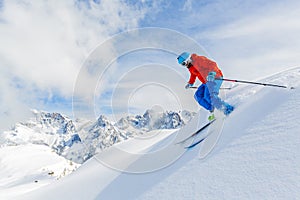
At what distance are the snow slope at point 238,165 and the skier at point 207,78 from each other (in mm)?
538

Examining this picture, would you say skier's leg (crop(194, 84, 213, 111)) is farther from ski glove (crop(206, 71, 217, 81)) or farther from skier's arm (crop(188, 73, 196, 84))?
ski glove (crop(206, 71, 217, 81))

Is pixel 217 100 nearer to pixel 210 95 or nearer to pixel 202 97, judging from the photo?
pixel 210 95

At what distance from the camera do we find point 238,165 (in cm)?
447

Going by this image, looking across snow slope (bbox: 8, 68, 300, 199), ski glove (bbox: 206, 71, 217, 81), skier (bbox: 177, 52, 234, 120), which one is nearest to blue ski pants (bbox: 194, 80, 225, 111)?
skier (bbox: 177, 52, 234, 120)

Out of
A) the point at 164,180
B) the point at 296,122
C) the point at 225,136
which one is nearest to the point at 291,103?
the point at 296,122

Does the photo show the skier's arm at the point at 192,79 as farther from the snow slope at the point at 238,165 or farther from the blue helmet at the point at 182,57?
the snow slope at the point at 238,165

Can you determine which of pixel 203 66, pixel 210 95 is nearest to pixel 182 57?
pixel 203 66

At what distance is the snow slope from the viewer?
3883 mm

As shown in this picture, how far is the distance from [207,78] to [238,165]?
294 cm

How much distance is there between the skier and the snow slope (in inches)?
21.2

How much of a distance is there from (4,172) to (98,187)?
181m

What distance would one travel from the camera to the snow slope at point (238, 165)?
388 centimetres

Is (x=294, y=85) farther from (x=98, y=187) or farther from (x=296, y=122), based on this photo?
(x=98, y=187)

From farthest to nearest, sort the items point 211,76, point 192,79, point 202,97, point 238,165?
point 192,79, point 202,97, point 211,76, point 238,165
